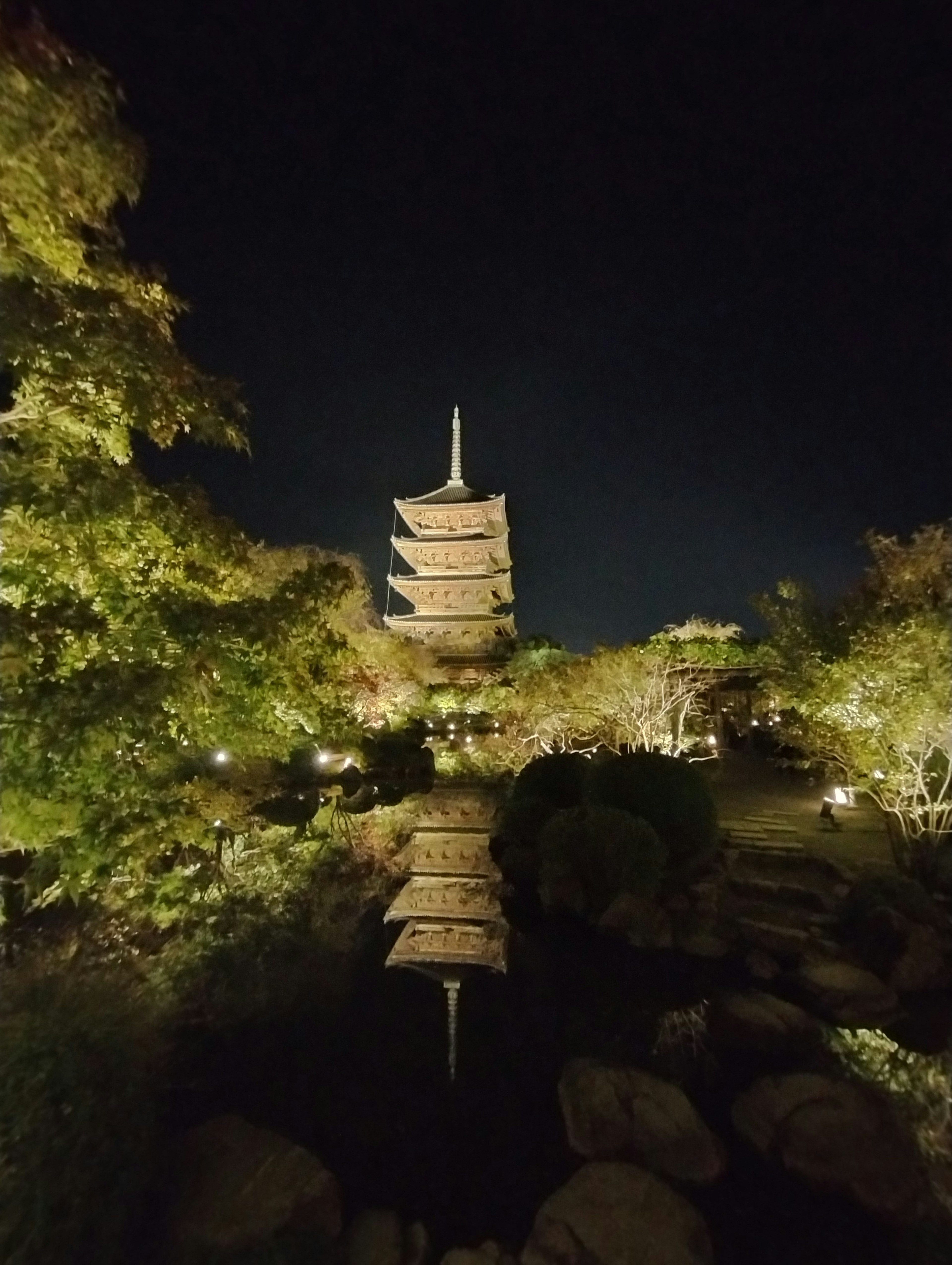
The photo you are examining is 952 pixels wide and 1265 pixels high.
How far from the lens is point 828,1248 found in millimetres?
3467

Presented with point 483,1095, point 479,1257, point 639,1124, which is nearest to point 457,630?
point 483,1095

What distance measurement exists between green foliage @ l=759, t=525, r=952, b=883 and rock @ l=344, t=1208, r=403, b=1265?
7352mm

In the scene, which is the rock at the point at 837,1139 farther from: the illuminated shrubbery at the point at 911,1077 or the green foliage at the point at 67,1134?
the green foliage at the point at 67,1134

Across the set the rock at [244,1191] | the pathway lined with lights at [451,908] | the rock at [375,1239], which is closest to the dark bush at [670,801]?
the pathway lined with lights at [451,908]

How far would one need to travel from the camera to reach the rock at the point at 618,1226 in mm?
3275

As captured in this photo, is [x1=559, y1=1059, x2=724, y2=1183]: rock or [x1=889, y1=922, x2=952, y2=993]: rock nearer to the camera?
[x1=559, y1=1059, x2=724, y2=1183]: rock

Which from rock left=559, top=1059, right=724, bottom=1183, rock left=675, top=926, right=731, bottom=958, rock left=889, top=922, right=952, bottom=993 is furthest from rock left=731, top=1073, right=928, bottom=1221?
rock left=675, top=926, right=731, bottom=958

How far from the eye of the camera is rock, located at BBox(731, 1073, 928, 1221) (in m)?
3.71

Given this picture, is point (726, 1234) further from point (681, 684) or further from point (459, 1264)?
point (681, 684)

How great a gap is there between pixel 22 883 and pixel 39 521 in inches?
70.3

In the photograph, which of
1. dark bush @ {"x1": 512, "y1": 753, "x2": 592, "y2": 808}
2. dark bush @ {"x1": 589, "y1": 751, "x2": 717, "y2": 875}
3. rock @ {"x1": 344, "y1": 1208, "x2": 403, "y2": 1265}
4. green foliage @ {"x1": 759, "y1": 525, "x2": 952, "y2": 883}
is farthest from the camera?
dark bush @ {"x1": 512, "y1": 753, "x2": 592, "y2": 808}

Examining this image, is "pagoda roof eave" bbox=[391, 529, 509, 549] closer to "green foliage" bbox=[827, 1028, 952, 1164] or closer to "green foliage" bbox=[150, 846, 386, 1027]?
"green foliage" bbox=[150, 846, 386, 1027]

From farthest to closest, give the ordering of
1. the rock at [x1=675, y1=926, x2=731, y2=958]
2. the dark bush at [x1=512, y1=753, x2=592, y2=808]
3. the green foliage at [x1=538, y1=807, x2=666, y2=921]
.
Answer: the dark bush at [x1=512, y1=753, x2=592, y2=808]
the green foliage at [x1=538, y1=807, x2=666, y2=921]
the rock at [x1=675, y1=926, x2=731, y2=958]

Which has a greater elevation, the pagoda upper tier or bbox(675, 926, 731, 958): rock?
the pagoda upper tier
